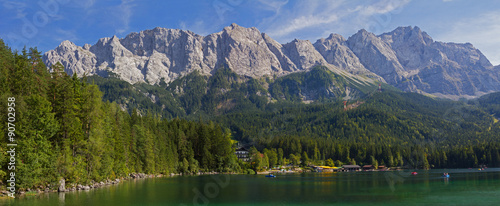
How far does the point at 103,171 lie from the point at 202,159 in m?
61.5

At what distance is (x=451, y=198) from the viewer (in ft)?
188

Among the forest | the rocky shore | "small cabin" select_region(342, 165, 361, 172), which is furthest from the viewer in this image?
"small cabin" select_region(342, 165, 361, 172)

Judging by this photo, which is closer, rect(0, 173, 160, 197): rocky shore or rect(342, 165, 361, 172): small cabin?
rect(0, 173, 160, 197): rocky shore

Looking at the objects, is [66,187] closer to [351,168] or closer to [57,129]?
[57,129]

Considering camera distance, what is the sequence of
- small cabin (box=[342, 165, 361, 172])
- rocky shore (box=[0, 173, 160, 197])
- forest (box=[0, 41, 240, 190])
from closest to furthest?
forest (box=[0, 41, 240, 190])
rocky shore (box=[0, 173, 160, 197])
small cabin (box=[342, 165, 361, 172])

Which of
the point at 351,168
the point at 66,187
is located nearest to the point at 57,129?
the point at 66,187

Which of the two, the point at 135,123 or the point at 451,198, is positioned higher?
the point at 135,123

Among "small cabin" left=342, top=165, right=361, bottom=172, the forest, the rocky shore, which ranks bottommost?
"small cabin" left=342, top=165, right=361, bottom=172

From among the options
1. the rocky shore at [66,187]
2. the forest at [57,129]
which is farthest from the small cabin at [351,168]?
the rocky shore at [66,187]

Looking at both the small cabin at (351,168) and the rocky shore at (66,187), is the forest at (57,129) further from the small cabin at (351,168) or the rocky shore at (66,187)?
the small cabin at (351,168)

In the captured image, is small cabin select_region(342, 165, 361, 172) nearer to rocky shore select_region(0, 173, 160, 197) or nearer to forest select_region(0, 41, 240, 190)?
forest select_region(0, 41, 240, 190)

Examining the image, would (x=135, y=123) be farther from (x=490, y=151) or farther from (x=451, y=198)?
(x=490, y=151)

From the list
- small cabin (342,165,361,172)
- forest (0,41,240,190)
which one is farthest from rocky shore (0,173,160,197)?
small cabin (342,165,361,172)

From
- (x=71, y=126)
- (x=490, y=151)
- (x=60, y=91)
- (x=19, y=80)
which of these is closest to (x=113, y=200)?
(x=71, y=126)
